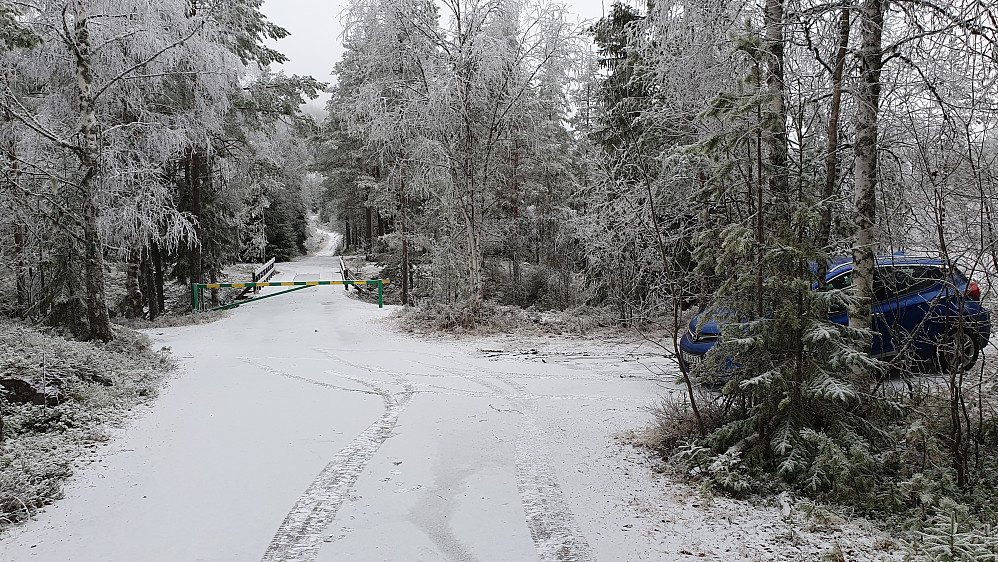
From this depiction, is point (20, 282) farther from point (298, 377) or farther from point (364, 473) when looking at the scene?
point (364, 473)

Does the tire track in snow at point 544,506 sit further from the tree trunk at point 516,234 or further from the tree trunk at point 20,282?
the tree trunk at point 516,234

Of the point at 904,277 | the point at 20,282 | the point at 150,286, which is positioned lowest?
the point at 150,286

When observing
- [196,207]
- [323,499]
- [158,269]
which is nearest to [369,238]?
[196,207]

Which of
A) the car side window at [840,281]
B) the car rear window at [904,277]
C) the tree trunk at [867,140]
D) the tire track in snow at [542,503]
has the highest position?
the tree trunk at [867,140]

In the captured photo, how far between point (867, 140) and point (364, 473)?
4.61 metres

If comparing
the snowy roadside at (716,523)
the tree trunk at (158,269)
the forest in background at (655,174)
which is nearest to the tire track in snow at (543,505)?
the snowy roadside at (716,523)

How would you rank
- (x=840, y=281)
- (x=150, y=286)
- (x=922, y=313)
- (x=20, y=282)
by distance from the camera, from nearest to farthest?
(x=922, y=313) → (x=840, y=281) → (x=20, y=282) → (x=150, y=286)

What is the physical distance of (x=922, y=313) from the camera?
6.39m

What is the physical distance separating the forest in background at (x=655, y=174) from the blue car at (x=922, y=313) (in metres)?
0.19

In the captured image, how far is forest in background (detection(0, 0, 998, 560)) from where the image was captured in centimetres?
386

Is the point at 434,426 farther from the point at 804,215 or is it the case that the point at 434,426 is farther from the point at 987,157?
the point at 987,157

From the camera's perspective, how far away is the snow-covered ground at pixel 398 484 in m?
3.35

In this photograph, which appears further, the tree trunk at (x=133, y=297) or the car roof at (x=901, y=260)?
the tree trunk at (x=133, y=297)

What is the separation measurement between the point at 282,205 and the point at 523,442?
37.0 metres
